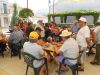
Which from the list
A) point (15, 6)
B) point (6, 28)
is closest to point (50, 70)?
point (6, 28)

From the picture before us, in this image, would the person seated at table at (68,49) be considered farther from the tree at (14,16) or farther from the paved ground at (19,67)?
the tree at (14,16)

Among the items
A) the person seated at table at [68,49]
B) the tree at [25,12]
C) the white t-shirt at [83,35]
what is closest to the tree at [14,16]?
the tree at [25,12]

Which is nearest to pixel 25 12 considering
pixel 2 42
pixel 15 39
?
pixel 2 42

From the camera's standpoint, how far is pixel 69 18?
45.4ft

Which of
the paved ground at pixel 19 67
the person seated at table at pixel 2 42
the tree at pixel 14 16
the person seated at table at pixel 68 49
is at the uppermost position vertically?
the tree at pixel 14 16

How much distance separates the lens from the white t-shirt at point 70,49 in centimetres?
492

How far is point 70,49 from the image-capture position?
496cm

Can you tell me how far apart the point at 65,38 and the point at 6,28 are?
8.97 meters

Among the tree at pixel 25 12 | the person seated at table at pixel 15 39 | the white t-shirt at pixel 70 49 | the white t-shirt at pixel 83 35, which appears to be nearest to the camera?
the white t-shirt at pixel 70 49

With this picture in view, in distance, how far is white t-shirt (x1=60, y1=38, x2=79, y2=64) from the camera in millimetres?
4922

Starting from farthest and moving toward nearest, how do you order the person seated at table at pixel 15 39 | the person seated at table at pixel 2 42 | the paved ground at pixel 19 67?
the person seated at table at pixel 2 42, the person seated at table at pixel 15 39, the paved ground at pixel 19 67

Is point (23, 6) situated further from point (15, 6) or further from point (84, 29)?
point (84, 29)

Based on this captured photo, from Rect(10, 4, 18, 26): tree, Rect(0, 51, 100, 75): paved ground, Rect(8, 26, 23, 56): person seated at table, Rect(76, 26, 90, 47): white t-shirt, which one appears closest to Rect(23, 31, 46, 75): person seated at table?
Rect(0, 51, 100, 75): paved ground

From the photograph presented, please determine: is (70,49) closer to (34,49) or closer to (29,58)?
(34,49)
